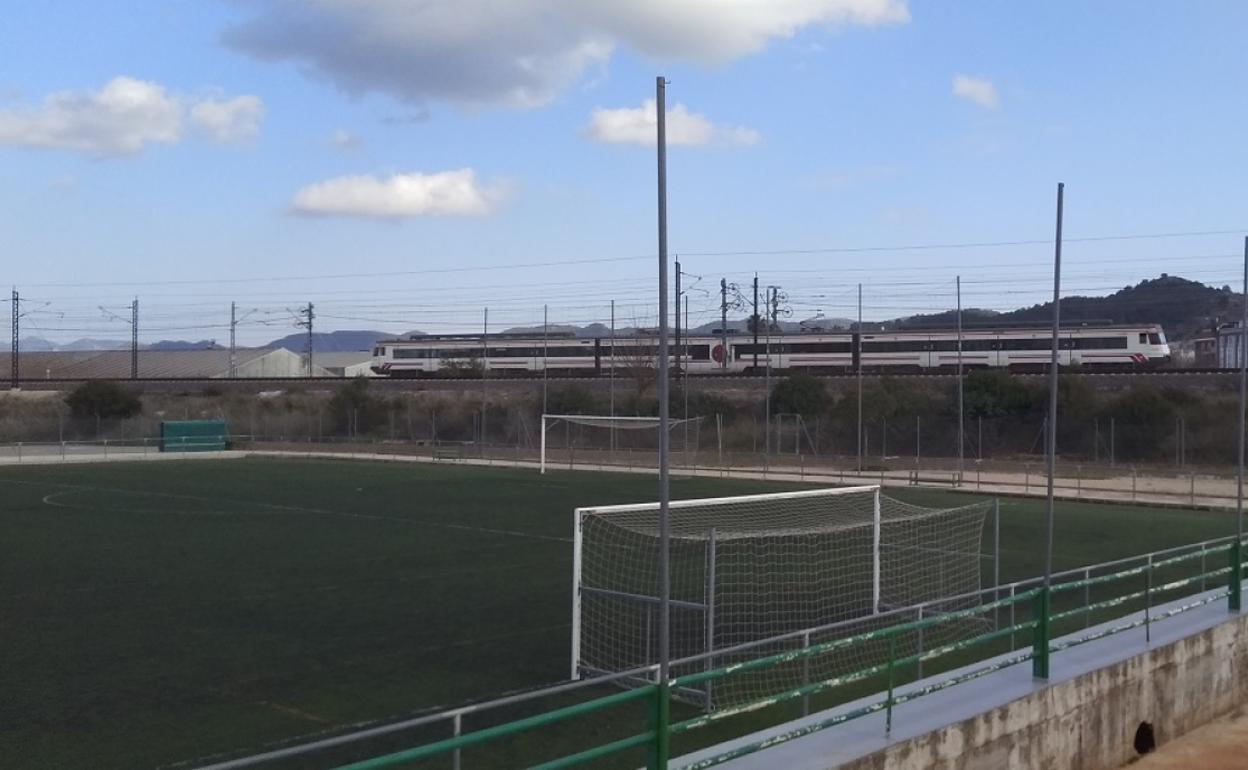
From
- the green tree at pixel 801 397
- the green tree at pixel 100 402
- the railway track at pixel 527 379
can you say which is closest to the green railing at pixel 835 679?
the green tree at pixel 801 397

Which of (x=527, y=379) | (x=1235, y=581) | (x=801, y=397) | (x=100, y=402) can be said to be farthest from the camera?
(x=527, y=379)

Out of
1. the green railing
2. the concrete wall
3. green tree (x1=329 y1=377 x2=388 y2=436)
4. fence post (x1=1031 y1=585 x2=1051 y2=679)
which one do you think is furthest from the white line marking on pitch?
green tree (x1=329 y1=377 x2=388 y2=436)

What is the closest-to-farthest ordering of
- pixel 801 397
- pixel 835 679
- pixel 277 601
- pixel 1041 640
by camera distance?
pixel 835 679, pixel 1041 640, pixel 277 601, pixel 801 397

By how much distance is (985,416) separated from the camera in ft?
186

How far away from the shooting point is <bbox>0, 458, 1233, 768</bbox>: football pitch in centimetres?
1216

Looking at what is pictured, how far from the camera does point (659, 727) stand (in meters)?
6.87

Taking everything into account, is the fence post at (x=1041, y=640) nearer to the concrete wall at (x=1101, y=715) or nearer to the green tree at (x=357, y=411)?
the concrete wall at (x=1101, y=715)

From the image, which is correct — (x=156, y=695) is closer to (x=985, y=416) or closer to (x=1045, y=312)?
(x=985, y=416)

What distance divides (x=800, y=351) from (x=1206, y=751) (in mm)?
67514

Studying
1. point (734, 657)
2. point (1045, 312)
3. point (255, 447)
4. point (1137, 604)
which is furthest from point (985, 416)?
point (1045, 312)

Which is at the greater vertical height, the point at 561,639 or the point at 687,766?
the point at 687,766

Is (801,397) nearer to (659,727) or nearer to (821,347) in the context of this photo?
(821,347)

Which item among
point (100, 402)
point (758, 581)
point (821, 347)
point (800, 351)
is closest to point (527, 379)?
point (800, 351)

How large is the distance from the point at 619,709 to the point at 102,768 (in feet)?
15.2
